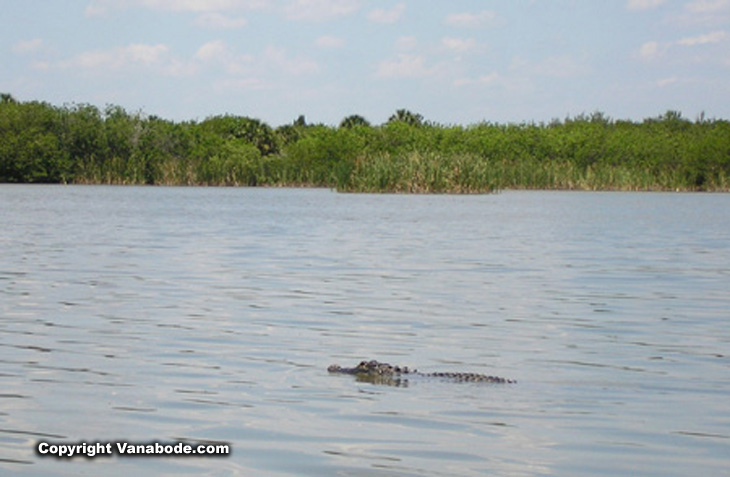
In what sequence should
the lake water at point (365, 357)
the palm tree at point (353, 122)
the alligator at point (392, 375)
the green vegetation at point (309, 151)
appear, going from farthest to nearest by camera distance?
the palm tree at point (353, 122) → the green vegetation at point (309, 151) → the alligator at point (392, 375) → the lake water at point (365, 357)

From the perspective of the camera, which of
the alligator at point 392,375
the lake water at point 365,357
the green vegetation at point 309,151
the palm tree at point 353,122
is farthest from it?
the palm tree at point 353,122

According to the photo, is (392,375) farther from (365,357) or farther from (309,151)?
(309,151)

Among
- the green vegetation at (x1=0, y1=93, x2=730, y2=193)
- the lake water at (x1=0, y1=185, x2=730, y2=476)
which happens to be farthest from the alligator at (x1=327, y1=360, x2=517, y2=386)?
the green vegetation at (x1=0, y1=93, x2=730, y2=193)

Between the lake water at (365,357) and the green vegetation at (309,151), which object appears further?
the green vegetation at (309,151)

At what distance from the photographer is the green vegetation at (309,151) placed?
344ft

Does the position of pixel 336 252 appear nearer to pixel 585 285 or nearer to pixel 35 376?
pixel 585 285

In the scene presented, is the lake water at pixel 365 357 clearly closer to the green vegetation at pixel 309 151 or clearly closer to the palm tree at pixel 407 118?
the green vegetation at pixel 309 151

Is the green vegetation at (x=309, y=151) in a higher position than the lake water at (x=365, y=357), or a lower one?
higher

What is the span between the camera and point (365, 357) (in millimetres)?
12203

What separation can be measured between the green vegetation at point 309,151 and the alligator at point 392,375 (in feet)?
256

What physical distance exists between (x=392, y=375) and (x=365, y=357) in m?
1.39

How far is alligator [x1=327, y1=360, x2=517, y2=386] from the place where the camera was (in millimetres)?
10625

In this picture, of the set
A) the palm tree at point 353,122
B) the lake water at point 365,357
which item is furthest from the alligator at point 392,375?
the palm tree at point 353,122

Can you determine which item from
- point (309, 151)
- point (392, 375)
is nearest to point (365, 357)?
point (392, 375)
